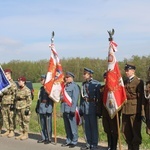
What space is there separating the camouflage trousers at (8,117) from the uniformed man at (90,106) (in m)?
3.07

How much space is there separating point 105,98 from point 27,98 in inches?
123

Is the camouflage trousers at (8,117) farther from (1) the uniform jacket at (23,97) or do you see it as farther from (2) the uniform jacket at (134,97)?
(2) the uniform jacket at (134,97)

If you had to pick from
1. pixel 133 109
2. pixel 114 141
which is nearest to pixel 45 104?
pixel 114 141

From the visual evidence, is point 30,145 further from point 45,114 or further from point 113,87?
point 113,87

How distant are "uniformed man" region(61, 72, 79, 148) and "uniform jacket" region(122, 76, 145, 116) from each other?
175 cm

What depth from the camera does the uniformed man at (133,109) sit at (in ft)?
24.2

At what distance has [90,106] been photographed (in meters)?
8.54

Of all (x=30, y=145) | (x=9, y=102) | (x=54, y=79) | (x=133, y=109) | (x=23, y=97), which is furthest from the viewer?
(x=9, y=102)

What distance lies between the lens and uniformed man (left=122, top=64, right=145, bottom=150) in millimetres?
7379

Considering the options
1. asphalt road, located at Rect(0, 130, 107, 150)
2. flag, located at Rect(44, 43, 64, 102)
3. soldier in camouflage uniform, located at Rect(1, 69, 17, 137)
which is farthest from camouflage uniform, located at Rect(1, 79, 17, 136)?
flag, located at Rect(44, 43, 64, 102)

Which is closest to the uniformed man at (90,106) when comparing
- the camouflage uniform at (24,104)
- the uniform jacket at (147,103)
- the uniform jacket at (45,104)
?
the uniform jacket at (45,104)

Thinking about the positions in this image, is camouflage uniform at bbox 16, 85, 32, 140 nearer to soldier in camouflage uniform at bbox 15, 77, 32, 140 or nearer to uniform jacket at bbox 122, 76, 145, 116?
soldier in camouflage uniform at bbox 15, 77, 32, 140

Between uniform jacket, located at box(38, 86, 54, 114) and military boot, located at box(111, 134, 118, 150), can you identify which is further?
uniform jacket, located at box(38, 86, 54, 114)

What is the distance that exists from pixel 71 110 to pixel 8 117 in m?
2.87
